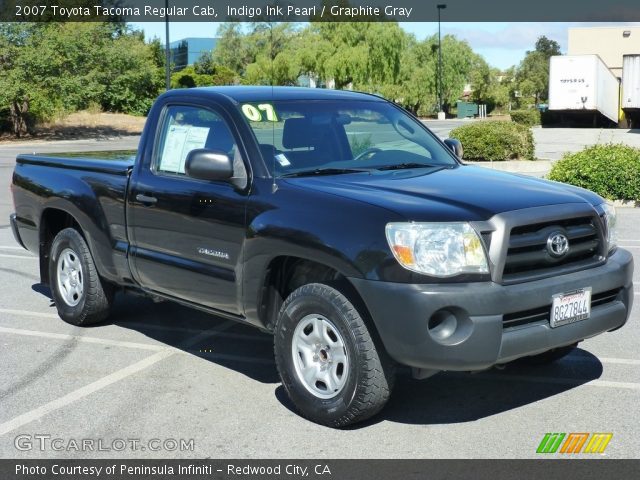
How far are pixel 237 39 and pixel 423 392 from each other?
71.0 meters

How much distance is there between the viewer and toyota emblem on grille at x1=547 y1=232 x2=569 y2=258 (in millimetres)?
4633

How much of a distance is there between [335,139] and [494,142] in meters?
15.6

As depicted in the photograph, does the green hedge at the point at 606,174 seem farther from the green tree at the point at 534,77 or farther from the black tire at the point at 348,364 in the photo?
the green tree at the point at 534,77

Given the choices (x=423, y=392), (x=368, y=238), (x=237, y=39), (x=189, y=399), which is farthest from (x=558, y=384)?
(x=237, y=39)

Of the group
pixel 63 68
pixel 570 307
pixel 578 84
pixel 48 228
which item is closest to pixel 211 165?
pixel 570 307

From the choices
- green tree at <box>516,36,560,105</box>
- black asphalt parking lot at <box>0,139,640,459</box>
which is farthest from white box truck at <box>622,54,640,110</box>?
green tree at <box>516,36,560,105</box>

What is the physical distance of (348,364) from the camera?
4629 millimetres

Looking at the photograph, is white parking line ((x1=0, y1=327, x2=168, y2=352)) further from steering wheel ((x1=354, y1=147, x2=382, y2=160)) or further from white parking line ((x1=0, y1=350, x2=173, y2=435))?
steering wheel ((x1=354, y1=147, x2=382, y2=160))

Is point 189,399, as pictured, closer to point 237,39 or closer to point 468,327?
point 468,327

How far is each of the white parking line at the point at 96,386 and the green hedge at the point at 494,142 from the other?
14.7m

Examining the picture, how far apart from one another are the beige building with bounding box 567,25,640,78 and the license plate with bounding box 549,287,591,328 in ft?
227

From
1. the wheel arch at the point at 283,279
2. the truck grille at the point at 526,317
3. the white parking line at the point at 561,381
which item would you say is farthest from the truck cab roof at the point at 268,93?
the truck grille at the point at 526,317

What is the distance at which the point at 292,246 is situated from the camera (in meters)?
4.86

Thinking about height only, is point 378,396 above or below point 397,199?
below
